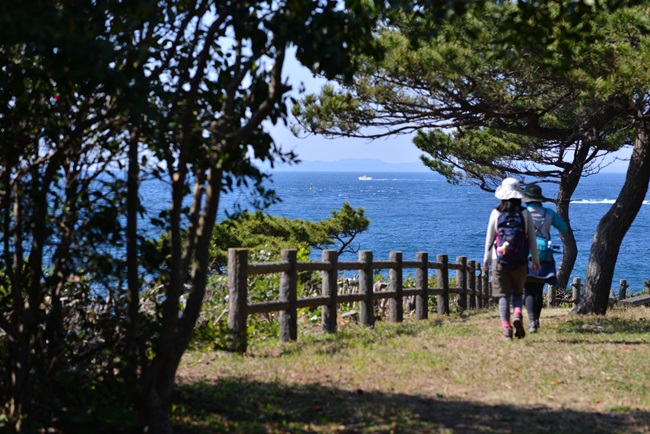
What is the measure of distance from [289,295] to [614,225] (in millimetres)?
6607

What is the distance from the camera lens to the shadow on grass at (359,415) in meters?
5.50

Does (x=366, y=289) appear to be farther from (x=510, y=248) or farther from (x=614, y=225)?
(x=614, y=225)

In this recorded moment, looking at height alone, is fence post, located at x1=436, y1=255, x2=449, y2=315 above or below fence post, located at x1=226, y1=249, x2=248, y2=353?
below

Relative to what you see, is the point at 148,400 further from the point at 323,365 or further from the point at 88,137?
the point at 323,365

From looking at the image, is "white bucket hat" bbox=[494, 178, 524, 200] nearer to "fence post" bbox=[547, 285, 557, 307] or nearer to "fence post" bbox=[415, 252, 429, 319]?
"fence post" bbox=[415, 252, 429, 319]

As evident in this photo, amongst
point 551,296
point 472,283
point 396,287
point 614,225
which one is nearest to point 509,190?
point 396,287

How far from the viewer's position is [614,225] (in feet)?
45.6

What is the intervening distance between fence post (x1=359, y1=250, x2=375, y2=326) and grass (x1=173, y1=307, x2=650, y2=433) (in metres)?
1.66

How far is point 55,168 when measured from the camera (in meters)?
5.12

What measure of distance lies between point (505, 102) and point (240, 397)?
327 inches

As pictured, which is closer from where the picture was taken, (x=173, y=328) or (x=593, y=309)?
(x=173, y=328)

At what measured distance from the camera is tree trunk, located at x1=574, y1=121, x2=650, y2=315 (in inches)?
526

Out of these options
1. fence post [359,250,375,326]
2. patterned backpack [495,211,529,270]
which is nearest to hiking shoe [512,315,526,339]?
patterned backpack [495,211,529,270]

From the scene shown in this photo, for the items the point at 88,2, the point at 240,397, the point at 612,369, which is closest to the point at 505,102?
the point at 612,369
